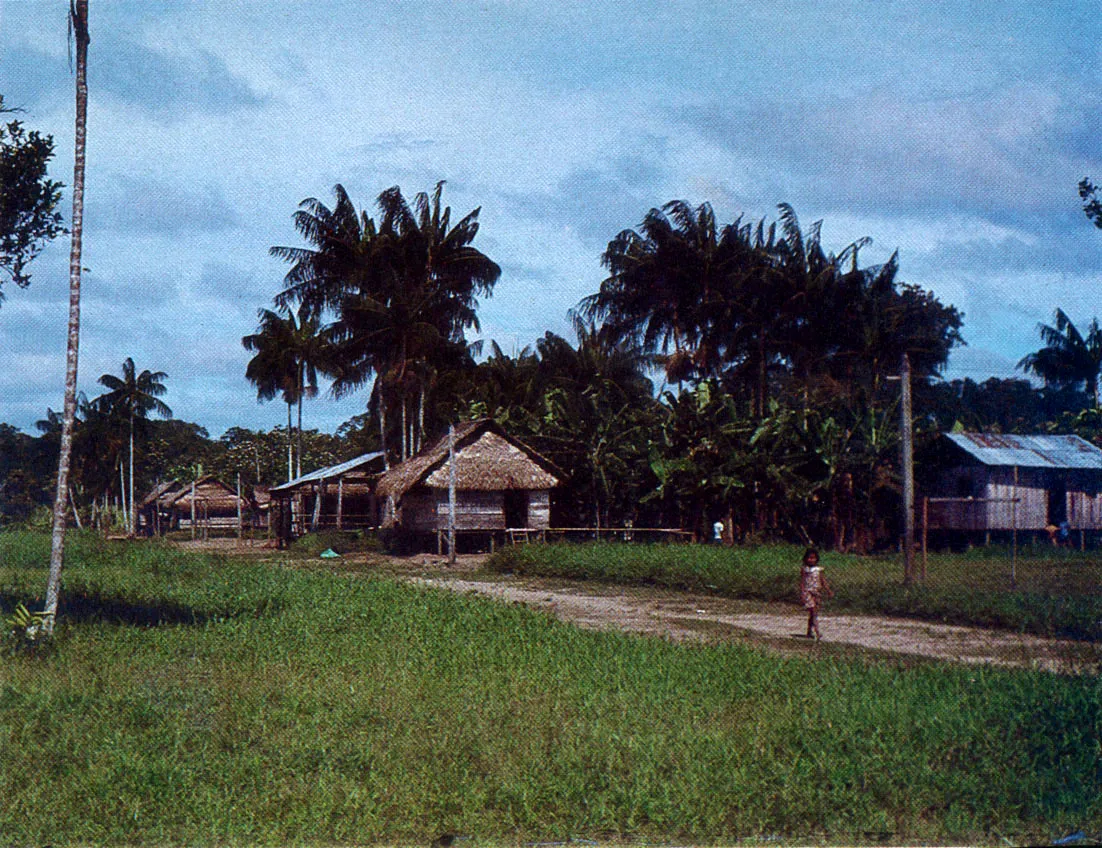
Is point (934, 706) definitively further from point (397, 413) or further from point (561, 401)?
point (397, 413)

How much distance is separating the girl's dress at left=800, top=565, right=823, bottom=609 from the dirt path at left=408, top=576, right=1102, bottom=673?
0.48 metres

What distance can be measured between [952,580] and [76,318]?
48.0 ft

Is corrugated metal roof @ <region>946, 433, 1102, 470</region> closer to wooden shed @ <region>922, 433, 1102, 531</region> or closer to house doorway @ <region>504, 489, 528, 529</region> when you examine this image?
wooden shed @ <region>922, 433, 1102, 531</region>

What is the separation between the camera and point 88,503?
79.3m

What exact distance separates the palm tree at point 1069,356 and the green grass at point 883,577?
1342cm

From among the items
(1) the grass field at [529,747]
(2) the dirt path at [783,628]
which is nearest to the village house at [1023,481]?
(2) the dirt path at [783,628]

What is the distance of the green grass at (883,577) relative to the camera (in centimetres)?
1359

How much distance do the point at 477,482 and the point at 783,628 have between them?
1837 centimetres

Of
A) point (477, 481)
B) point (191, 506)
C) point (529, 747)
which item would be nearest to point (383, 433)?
point (477, 481)

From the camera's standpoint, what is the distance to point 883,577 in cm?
1969

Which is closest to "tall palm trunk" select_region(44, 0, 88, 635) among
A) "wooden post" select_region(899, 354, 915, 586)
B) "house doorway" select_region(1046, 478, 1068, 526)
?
"wooden post" select_region(899, 354, 915, 586)

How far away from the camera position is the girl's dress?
12609 mm

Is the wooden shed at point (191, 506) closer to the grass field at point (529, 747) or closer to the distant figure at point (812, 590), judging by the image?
the distant figure at point (812, 590)

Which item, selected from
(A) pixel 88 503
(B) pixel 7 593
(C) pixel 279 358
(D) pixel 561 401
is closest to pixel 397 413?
(C) pixel 279 358
